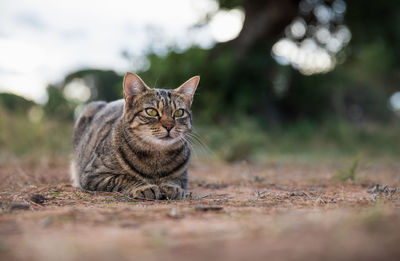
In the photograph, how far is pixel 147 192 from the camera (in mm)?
2561

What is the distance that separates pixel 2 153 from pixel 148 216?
579 centimetres

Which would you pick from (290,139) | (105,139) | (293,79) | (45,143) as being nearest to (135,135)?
(105,139)

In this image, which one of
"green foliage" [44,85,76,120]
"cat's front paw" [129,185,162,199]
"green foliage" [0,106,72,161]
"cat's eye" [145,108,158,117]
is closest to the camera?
"cat's front paw" [129,185,162,199]

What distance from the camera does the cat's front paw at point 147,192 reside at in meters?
2.55

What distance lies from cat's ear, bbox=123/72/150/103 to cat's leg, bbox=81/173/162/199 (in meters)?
0.72

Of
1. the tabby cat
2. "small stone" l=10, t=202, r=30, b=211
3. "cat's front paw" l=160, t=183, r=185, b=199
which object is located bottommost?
"cat's front paw" l=160, t=183, r=185, b=199

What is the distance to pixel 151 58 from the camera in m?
9.58

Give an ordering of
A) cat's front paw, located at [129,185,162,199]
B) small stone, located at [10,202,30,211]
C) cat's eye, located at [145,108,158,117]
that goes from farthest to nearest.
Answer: cat's eye, located at [145,108,158,117] → cat's front paw, located at [129,185,162,199] → small stone, located at [10,202,30,211]

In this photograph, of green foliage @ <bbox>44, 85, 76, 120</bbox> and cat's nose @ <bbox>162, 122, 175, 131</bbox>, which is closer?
cat's nose @ <bbox>162, 122, 175, 131</bbox>

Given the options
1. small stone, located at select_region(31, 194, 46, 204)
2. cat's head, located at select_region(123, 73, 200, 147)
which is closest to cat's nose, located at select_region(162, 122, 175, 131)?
cat's head, located at select_region(123, 73, 200, 147)

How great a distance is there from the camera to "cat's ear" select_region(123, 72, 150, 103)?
3.05 metres

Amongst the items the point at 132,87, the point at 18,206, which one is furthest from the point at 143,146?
the point at 18,206

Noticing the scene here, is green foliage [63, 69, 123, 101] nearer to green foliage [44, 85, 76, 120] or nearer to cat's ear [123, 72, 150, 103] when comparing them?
green foliage [44, 85, 76, 120]

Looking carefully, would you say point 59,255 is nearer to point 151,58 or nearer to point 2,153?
point 2,153
